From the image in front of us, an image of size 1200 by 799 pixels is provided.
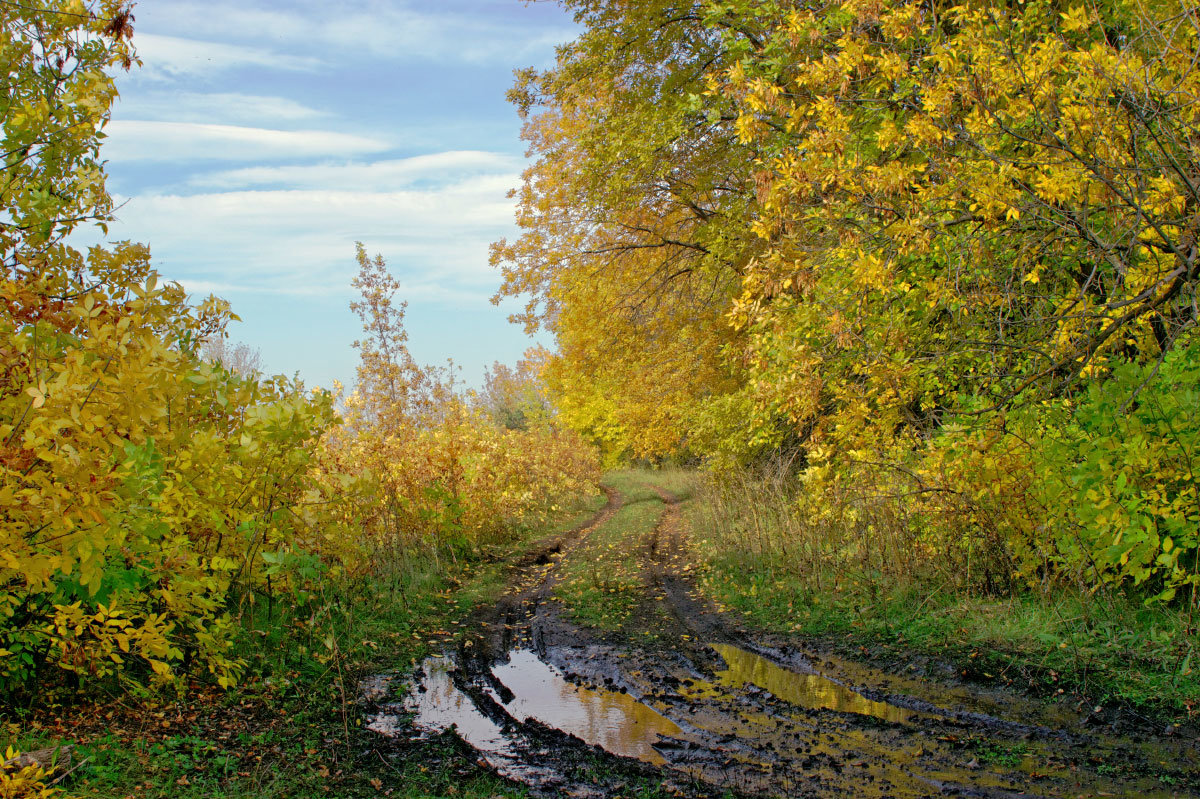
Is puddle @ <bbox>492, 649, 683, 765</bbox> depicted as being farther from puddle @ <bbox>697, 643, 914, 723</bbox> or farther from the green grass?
the green grass

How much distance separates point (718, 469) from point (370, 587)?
Answer: 333 inches

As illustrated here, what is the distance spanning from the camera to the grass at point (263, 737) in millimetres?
3600

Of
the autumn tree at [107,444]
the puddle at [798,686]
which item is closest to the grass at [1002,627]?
the puddle at [798,686]

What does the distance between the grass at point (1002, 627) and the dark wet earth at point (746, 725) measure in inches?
14.0

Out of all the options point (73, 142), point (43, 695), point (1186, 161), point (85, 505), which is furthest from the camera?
point (1186, 161)

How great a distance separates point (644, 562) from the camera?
10.7 meters

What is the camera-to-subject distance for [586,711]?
4949 mm

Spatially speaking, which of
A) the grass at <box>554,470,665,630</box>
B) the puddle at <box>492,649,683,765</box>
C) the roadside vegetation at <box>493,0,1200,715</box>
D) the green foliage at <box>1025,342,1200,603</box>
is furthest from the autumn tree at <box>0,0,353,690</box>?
the green foliage at <box>1025,342,1200,603</box>

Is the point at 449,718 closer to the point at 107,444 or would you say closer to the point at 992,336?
the point at 107,444

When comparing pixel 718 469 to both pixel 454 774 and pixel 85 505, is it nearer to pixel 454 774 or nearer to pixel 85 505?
pixel 454 774

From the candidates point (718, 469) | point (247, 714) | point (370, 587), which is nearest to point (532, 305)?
point (718, 469)

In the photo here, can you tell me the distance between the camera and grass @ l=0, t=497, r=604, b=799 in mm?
3600

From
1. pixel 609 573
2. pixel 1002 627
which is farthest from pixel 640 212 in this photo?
pixel 1002 627

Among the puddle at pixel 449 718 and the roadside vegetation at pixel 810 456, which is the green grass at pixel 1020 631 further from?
the puddle at pixel 449 718
